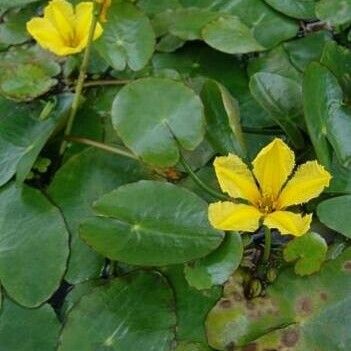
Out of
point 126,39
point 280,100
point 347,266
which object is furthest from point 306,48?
point 347,266

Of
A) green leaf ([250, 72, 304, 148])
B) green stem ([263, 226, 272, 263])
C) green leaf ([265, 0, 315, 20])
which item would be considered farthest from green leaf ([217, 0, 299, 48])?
green stem ([263, 226, 272, 263])

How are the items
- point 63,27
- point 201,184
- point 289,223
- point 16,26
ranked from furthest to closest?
point 16,26 → point 63,27 → point 201,184 → point 289,223

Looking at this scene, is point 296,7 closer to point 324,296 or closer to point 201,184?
point 201,184

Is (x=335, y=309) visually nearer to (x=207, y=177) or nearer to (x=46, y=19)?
(x=207, y=177)

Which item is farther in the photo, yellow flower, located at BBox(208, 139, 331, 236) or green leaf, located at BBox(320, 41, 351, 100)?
green leaf, located at BBox(320, 41, 351, 100)

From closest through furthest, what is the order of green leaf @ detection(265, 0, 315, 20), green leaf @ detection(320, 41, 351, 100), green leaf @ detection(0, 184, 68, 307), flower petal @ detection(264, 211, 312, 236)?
flower petal @ detection(264, 211, 312, 236), green leaf @ detection(0, 184, 68, 307), green leaf @ detection(320, 41, 351, 100), green leaf @ detection(265, 0, 315, 20)

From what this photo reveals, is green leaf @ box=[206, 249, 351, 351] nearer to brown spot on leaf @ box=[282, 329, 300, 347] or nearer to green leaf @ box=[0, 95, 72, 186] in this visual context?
brown spot on leaf @ box=[282, 329, 300, 347]

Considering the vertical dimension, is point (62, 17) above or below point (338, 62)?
above
